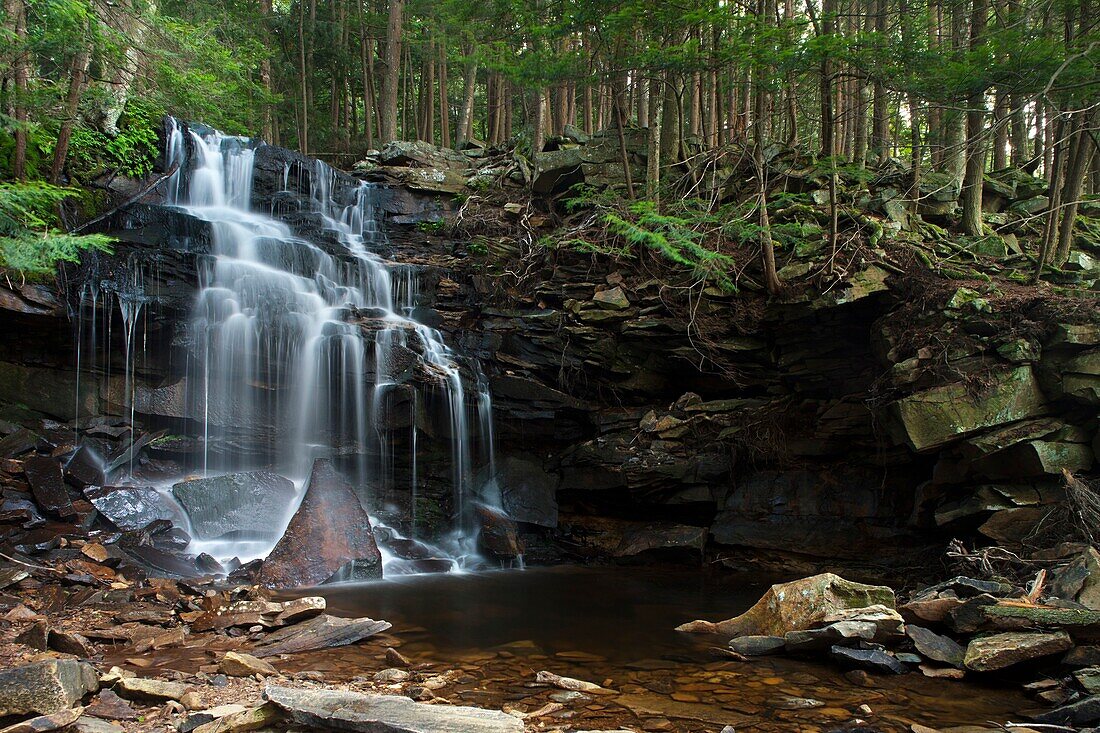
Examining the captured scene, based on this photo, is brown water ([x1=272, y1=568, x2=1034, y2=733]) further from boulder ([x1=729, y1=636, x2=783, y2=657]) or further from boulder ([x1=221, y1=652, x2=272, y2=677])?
boulder ([x1=221, y1=652, x2=272, y2=677])

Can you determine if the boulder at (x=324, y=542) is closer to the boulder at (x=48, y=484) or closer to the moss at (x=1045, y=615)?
the boulder at (x=48, y=484)

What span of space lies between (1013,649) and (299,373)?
34.5 feet

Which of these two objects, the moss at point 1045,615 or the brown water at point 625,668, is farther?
the moss at point 1045,615

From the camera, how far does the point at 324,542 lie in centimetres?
916

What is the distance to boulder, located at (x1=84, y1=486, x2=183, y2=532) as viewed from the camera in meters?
9.05

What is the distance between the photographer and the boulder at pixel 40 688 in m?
3.74

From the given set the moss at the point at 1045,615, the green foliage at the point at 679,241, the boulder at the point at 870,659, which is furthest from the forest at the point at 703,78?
the boulder at the point at 870,659

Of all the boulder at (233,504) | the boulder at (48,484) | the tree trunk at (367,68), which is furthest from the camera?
the tree trunk at (367,68)

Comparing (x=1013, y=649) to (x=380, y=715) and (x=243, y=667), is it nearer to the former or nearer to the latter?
(x=380, y=715)

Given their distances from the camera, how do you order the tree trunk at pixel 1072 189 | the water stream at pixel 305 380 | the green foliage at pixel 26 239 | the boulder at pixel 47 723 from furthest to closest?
the water stream at pixel 305 380 < the tree trunk at pixel 1072 189 < the green foliage at pixel 26 239 < the boulder at pixel 47 723

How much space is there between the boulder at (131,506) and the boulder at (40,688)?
557 cm

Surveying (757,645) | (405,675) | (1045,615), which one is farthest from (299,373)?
(1045,615)

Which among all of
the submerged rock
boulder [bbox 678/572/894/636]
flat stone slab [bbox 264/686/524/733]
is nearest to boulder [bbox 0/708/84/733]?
flat stone slab [bbox 264/686/524/733]

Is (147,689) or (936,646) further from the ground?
(147,689)
